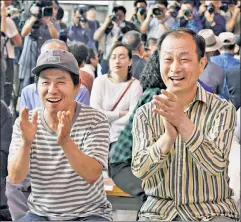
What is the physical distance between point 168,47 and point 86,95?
4.78ft

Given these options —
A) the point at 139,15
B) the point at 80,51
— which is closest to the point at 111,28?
the point at 139,15

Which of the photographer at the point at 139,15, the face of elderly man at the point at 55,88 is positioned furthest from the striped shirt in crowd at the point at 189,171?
the photographer at the point at 139,15

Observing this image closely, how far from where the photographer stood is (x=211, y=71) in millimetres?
4281

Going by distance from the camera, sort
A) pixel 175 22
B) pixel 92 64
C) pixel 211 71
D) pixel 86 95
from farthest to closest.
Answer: pixel 175 22 < pixel 92 64 < pixel 211 71 < pixel 86 95

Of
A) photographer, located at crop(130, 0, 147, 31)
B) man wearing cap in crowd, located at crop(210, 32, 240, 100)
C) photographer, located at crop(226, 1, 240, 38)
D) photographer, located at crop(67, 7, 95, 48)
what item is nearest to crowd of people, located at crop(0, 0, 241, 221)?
man wearing cap in crowd, located at crop(210, 32, 240, 100)

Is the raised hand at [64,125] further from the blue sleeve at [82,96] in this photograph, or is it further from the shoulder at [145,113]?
the blue sleeve at [82,96]

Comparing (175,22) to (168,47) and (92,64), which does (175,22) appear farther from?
(168,47)

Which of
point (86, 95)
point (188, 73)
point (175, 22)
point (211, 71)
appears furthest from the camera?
point (175, 22)

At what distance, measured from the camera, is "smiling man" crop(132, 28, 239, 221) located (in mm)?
1980

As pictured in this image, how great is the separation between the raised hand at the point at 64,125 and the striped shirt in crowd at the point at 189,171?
10.8 inches

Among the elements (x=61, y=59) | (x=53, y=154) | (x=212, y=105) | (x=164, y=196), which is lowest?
(x=164, y=196)

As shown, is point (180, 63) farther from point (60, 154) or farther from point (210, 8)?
point (210, 8)

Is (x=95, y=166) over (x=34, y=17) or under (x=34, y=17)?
under

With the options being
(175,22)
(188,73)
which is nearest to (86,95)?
(188,73)
